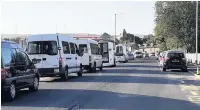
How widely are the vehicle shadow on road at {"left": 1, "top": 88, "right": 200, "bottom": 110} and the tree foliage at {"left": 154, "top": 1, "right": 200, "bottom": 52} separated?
1856 inches

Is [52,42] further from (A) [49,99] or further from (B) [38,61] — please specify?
(A) [49,99]

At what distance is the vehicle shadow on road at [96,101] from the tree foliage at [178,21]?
47.1 meters

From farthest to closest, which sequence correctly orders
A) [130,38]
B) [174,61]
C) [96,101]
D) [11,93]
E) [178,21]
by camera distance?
1. [130,38]
2. [178,21]
3. [174,61]
4. [11,93]
5. [96,101]

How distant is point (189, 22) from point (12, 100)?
50592 millimetres

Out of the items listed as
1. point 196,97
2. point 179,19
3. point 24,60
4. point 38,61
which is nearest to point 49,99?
point 24,60

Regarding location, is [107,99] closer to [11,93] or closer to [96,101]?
[96,101]

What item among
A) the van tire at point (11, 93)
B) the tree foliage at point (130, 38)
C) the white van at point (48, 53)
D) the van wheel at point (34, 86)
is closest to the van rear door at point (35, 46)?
the white van at point (48, 53)

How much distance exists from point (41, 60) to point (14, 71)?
24.3ft

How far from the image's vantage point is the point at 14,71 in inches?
578

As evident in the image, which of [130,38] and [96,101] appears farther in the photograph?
[130,38]

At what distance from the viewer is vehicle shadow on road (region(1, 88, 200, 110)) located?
42.0 ft

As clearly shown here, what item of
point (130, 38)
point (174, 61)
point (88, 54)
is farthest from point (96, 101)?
point (130, 38)

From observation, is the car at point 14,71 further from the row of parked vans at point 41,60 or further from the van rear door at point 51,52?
the van rear door at point 51,52

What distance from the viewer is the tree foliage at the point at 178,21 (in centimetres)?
6231
